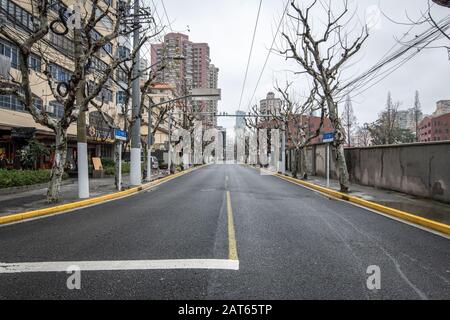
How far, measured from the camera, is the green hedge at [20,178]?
47.4 feet

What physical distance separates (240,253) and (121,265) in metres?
1.82

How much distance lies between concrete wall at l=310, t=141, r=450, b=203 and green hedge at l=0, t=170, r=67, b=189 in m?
17.2

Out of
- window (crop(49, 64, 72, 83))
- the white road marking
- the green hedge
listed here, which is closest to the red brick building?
window (crop(49, 64, 72, 83))

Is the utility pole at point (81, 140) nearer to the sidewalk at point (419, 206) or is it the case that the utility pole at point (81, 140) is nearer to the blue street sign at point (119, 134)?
the blue street sign at point (119, 134)

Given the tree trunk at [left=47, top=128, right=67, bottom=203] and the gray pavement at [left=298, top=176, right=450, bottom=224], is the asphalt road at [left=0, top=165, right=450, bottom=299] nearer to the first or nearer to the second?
the gray pavement at [left=298, top=176, right=450, bottom=224]

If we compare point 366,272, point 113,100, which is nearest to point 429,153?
point 366,272

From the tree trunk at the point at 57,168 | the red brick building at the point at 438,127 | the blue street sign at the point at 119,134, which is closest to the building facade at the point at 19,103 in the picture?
the blue street sign at the point at 119,134

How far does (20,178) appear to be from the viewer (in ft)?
50.7

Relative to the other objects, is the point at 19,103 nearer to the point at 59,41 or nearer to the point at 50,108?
the point at 50,108

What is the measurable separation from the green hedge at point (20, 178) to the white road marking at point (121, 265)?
11492 mm

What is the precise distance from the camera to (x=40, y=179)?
1738 cm

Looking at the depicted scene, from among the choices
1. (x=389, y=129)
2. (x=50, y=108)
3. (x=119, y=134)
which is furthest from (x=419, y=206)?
(x=389, y=129)

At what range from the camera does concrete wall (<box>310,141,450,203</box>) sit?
1119 cm

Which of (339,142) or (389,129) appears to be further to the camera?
(389,129)
